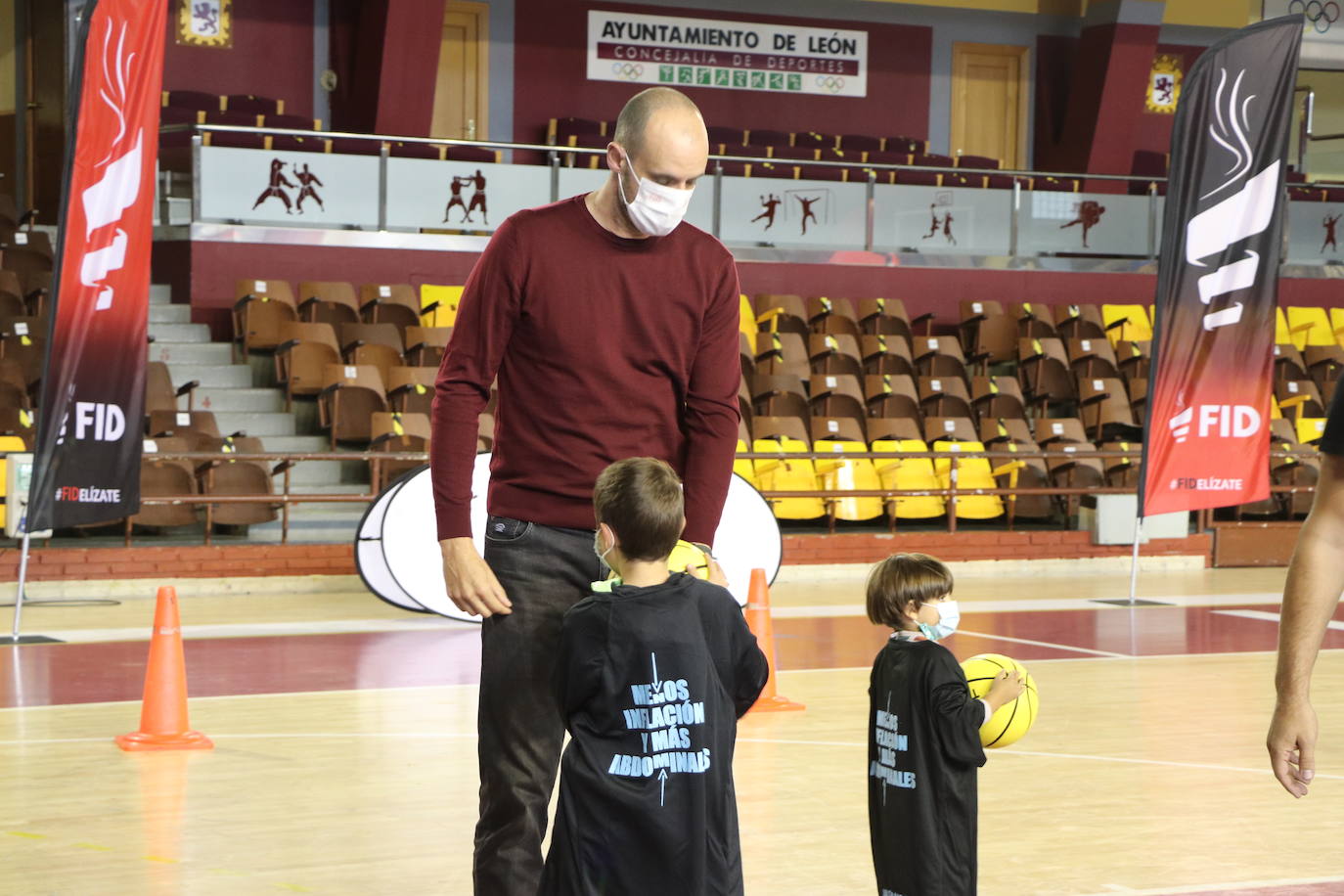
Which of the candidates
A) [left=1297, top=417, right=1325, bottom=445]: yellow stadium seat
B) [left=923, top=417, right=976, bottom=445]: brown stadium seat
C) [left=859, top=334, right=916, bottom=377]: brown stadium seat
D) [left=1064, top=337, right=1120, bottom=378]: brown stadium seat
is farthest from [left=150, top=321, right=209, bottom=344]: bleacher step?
[left=1297, top=417, right=1325, bottom=445]: yellow stadium seat

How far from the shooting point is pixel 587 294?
3.57 meters

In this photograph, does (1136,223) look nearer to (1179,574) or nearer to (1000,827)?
(1179,574)

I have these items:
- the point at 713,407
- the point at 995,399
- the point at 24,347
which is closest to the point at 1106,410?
the point at 995,399

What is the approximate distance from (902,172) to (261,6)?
7.52 m

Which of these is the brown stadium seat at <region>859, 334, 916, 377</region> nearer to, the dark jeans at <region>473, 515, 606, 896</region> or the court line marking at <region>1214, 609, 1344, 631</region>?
the court line marking at <region>1214, 609, 1344, 631</region>

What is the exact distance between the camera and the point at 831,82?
22.7 m

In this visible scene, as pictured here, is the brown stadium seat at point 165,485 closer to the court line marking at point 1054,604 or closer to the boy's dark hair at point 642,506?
the court line marking at point 1054,604

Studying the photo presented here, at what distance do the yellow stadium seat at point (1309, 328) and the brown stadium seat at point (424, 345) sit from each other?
10.2 m

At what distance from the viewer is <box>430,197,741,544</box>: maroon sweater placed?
355 centimetres

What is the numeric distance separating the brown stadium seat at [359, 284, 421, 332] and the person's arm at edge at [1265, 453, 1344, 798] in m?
13.3

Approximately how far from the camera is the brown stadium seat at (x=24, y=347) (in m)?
13.3

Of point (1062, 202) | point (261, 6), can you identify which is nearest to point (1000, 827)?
point (1062, 202)

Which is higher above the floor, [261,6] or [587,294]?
[261,6]

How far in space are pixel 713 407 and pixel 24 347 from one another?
11051 mm
